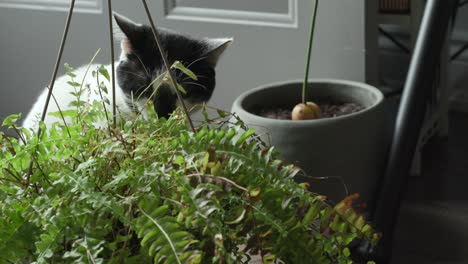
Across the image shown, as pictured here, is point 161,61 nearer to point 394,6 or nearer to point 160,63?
point 160,63

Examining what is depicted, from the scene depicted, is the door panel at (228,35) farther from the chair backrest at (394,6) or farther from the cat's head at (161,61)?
the cat's head at (161,61)

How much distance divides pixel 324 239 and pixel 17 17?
2.02 meters

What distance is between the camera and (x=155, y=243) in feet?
2.06

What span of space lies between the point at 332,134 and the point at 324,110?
7.8 inches

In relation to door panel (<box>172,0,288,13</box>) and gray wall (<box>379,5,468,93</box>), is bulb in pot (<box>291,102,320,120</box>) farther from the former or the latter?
gray wall (<box>379,5,468,93</box>)

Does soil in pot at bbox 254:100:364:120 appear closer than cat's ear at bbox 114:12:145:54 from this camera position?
No

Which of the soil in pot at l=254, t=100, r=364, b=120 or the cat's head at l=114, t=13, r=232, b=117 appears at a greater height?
the cat's head at l=114, t=13, r=232, b=117

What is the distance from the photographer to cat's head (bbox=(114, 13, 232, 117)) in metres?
1.48

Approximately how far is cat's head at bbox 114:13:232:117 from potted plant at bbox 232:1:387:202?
6.4 inches

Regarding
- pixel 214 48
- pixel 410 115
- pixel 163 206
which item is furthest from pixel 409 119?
pixel 163 206

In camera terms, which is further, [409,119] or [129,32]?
[409,119]

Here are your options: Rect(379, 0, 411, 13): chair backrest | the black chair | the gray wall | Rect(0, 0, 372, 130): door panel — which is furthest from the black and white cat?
the gray wall

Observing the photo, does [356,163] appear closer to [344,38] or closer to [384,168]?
[384,168]

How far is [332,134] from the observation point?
161 centimetres
